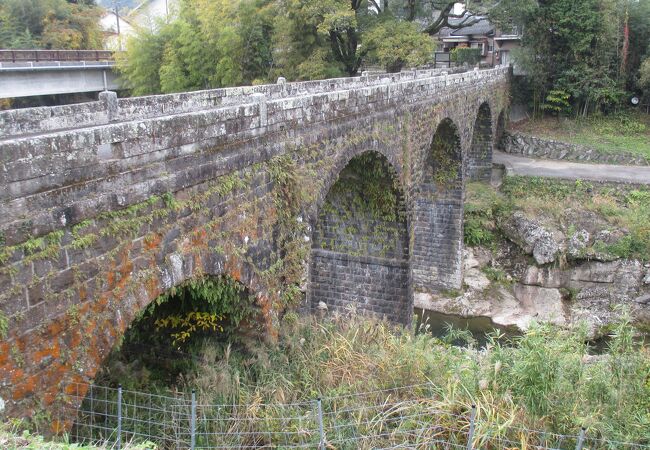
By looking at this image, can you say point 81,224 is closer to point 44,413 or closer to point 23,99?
point 44,413

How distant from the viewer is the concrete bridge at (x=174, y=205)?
430cm

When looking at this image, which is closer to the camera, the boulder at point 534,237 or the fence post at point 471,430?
the fence post at point 471,430

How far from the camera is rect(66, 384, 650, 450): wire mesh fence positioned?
5.87 m

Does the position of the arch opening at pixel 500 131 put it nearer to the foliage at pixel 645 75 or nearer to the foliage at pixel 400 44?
the foliage at pixel 400 44

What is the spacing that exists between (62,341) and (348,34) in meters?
24.2

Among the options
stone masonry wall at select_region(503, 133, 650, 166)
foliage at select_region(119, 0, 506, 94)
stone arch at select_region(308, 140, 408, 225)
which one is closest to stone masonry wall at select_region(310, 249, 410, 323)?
stone arch at select_region(308, 140, 408, 225)

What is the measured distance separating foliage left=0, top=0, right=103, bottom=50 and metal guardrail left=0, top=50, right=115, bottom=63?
632cm

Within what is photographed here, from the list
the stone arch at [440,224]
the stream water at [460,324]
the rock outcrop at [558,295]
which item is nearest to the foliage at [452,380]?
the stream water at [460,324]

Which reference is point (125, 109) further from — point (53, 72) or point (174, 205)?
point (53, 72)

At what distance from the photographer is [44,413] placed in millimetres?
4496

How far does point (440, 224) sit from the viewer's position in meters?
20.0

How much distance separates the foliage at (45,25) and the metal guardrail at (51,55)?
6.32 metres

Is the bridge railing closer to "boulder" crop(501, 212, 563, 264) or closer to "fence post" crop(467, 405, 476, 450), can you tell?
"fence post" crop(467, 405, 476, 450)

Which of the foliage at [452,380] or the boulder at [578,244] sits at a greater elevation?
the foliage at [452,380]
